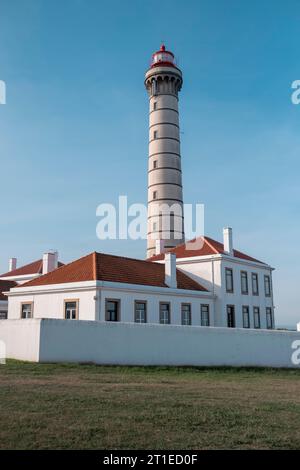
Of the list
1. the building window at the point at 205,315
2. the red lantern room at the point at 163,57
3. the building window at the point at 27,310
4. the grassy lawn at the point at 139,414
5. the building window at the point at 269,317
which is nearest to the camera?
the grassy lawn at the point at 139,414

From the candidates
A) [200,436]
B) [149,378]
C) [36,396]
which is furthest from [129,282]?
[200,436]

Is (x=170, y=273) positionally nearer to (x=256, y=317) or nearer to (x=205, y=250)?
(x=205, y=250)

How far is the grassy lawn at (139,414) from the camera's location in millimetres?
6559

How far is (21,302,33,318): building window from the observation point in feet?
85.0

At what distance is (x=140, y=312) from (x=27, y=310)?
6.10 m

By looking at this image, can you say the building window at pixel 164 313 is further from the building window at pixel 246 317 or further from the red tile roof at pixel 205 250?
the building window at pixel 246 317

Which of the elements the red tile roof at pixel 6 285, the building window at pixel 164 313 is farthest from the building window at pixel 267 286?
the red tile roof at pixel 6 285

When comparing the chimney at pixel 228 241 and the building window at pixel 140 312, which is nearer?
the building window at pixel 140 312

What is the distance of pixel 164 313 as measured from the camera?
26.4 meters

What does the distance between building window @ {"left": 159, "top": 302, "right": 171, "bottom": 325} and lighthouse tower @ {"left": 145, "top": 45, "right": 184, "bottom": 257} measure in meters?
12.2

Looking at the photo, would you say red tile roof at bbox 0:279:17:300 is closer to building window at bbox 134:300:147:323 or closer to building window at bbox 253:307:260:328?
building window at bbox 134:300:147:323

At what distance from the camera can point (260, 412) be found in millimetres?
9133

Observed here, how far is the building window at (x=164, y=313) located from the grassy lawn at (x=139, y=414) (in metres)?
12.0
